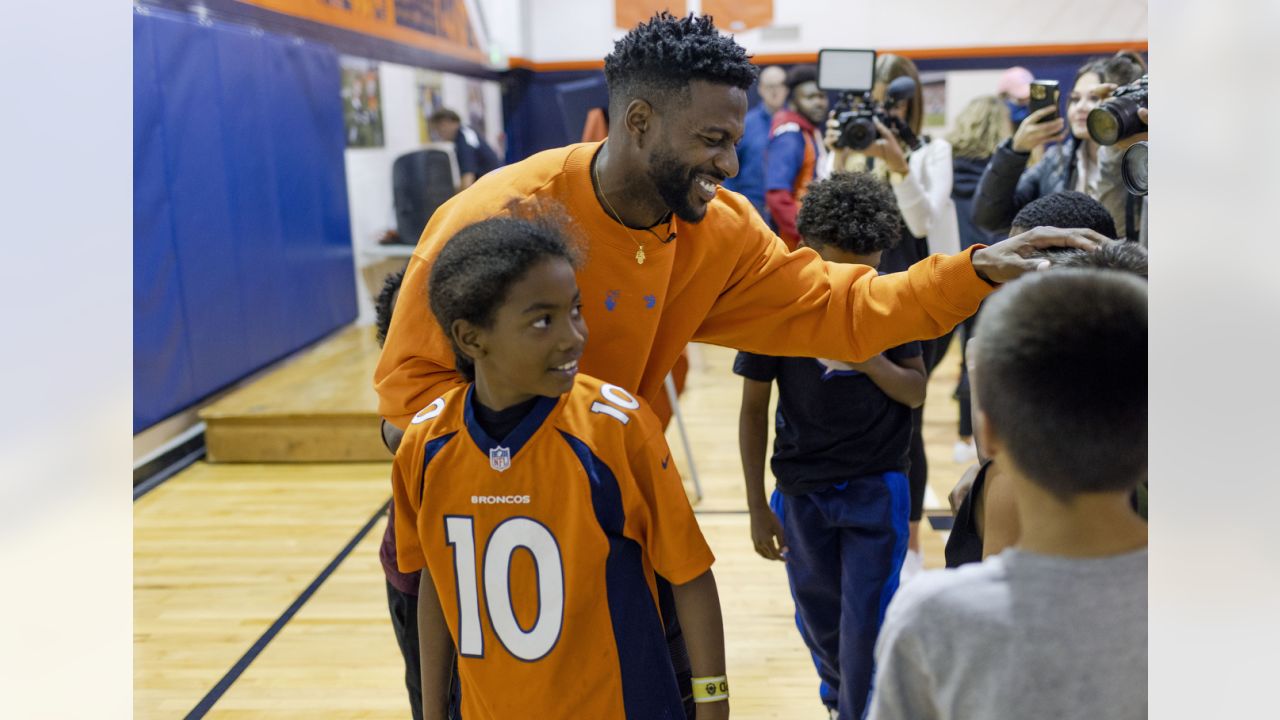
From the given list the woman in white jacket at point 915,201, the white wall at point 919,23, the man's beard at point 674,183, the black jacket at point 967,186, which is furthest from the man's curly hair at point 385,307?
the white wall at point 919,23

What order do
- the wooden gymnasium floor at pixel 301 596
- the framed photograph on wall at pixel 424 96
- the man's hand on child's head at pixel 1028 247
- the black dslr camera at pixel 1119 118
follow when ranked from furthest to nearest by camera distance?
the framed photograph on wall at pixel 424 96 → the wooden gymnasium floor at pixel 301 596 → the black dslr camera at pixel 1119 118 → the man's hand on child's head at pixel 1028 247

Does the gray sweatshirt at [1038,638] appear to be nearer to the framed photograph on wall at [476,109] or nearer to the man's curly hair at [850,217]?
the man's curly hair at [850,217]

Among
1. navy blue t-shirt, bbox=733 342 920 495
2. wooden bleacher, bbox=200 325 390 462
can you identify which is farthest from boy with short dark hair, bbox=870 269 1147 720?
wooden bleacher, bbox=200 325 390 462

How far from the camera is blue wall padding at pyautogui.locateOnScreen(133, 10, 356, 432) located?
5.03 meters

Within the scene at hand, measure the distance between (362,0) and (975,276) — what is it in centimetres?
416

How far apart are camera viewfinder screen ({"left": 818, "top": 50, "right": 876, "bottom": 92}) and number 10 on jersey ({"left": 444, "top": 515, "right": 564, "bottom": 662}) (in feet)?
8.95

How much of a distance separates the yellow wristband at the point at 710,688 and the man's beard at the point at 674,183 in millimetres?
674

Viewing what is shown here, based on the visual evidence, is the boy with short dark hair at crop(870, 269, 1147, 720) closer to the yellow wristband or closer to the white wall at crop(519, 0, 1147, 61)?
the yellow wristband

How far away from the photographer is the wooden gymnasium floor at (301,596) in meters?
3.19

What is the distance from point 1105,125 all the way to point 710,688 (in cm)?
137

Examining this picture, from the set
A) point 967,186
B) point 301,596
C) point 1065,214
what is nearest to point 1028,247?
point 1065,214

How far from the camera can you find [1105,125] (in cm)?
226
